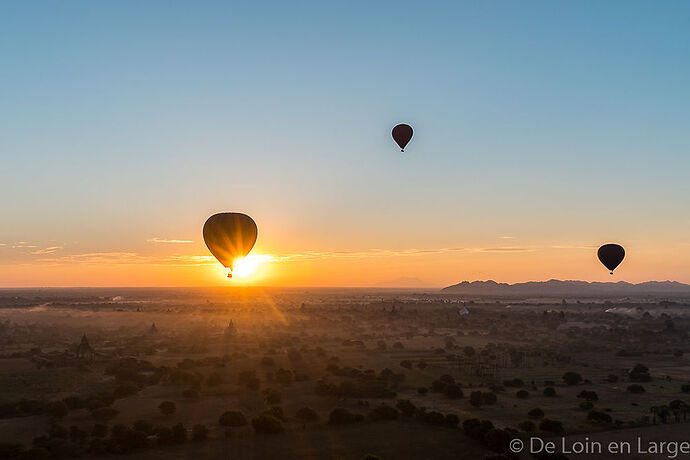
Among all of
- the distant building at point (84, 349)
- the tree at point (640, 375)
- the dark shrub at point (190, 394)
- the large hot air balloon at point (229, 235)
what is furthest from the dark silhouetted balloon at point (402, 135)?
the distant building at point (84, 349)

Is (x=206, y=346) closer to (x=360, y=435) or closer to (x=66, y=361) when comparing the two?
(x=66, y=361)

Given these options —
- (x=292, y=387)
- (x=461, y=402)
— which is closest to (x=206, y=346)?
(x=292, y=387)

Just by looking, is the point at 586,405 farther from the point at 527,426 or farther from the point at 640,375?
the point at 640,375

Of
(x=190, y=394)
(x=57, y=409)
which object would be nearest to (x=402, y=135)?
(x=190, y=394)

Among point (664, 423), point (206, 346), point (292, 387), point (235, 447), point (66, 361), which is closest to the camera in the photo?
point (235, 447)

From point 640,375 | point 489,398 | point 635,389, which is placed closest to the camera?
point 489,398

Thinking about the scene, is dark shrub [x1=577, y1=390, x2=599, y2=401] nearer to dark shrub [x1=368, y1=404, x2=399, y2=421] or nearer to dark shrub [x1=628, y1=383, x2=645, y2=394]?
dark shrub [x1=628, y1=383, x2=645, y2=394]

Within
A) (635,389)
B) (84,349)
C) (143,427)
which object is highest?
(84,349)

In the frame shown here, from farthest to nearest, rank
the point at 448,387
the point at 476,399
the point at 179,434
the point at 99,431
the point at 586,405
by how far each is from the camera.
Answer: the point at 448,387
the point at 476,399
the point at 586,405
the point at 99,431
the point at 179,434
